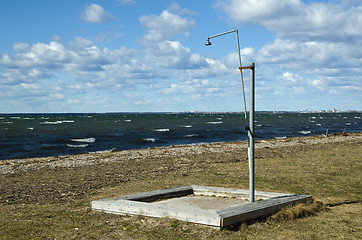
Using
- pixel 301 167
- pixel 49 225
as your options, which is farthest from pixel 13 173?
pixel 301 167

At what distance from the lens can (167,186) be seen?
36.1ft

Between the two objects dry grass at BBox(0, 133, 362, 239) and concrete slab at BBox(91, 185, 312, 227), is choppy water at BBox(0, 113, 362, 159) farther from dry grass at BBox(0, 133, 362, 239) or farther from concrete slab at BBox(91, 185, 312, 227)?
concrete slab at BBox(91, 185, 312, 227)

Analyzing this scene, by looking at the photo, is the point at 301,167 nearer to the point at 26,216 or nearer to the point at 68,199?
the point at 68,199

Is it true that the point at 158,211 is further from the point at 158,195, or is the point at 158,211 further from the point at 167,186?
the point at 167,186

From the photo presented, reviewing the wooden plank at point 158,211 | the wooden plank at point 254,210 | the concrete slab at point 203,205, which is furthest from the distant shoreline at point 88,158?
the wooden plank at point 254,210

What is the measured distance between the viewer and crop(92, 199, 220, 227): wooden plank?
651 centimetres

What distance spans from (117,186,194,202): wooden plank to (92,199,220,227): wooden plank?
1.84 ft

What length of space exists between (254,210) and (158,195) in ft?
9.34

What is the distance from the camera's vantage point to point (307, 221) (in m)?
7.01

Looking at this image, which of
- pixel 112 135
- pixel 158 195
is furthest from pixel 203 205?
pixel 112 135

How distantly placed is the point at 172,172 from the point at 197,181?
253cm

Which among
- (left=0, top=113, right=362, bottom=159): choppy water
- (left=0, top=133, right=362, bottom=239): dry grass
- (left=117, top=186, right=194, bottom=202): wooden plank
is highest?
(left=117, top=186, right=194, bottom=202): wooden plank

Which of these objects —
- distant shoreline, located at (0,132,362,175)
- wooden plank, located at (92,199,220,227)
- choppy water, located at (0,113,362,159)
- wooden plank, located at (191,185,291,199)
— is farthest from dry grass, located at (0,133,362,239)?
choppy water, located at (0,113,362,159)

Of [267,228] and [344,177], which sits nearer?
[267,228]
